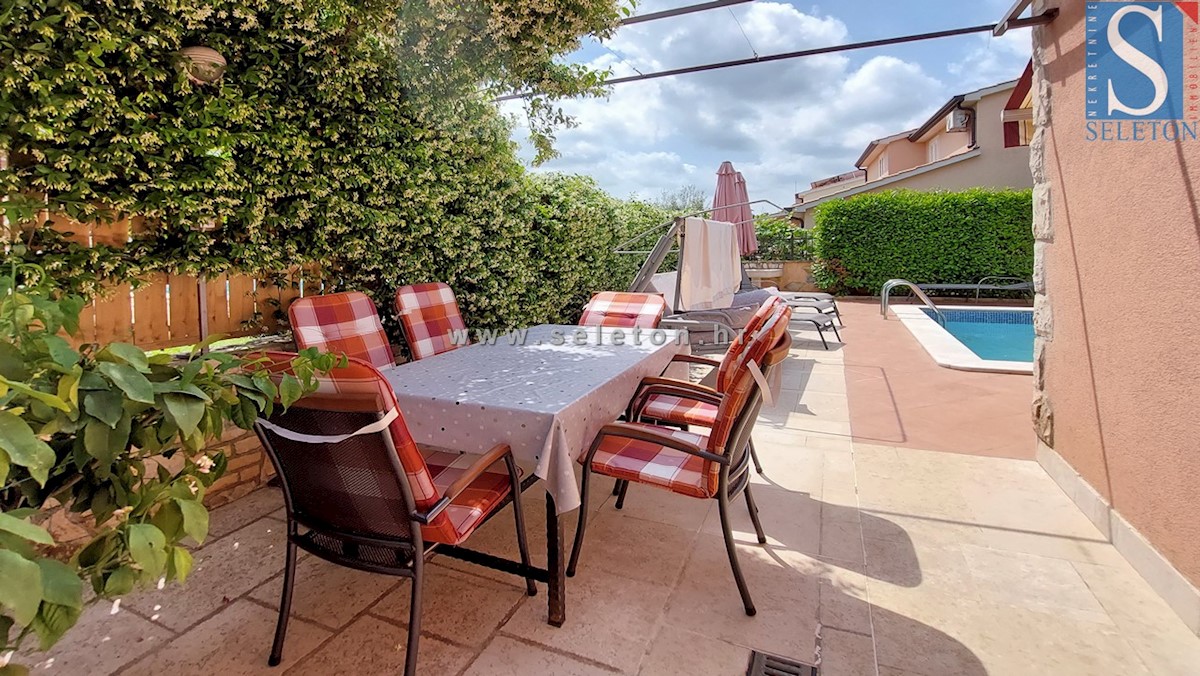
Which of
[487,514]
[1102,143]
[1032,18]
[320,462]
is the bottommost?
[487,514]

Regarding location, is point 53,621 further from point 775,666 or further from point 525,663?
point 775,666

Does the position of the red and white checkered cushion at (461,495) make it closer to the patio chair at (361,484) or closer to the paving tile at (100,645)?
the patio chair at (361,484)

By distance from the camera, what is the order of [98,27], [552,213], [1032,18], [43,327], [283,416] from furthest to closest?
[552,213] → [1032,18] → [98,27] → [283,416] → [43,327]

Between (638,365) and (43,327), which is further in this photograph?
(638,365)

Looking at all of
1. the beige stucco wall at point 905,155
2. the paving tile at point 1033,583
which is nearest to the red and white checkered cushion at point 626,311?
the paving tile at point 1033,583

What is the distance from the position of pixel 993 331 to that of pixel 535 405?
10.4 m

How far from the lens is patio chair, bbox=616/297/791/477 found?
2527mm

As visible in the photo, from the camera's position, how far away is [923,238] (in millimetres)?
12781

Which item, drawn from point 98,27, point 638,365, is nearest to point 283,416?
point 638,365

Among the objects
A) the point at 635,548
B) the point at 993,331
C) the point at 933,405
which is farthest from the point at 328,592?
the point at 993,331

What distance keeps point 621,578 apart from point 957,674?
1217 mm

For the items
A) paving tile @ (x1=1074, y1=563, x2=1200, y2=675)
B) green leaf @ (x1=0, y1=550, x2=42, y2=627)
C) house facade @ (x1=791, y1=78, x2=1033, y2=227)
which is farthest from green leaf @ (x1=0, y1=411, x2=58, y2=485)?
house facade @ (x1=791, y1=78, x2=1033, y2=227)

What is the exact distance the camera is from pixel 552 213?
5.40 meters

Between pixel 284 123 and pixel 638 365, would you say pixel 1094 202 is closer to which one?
pixel 638 365
